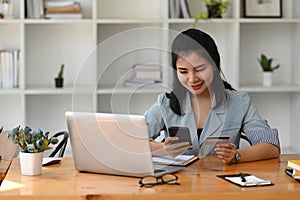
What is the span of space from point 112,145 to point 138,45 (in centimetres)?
224

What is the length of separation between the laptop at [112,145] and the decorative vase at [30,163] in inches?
5.8

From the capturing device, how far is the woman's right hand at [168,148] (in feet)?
7.90

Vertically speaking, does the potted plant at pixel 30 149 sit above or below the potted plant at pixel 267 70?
below

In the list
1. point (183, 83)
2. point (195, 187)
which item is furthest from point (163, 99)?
point (195, 187)

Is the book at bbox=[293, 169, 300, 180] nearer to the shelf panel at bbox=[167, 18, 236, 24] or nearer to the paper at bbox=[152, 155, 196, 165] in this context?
the paper at bbox=[152, 155, 196, 165]

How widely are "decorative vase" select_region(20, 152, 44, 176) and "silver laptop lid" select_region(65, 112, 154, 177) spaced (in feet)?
0.48

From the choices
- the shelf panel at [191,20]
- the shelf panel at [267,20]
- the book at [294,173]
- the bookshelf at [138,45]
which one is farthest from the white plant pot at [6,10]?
the book at [294,173]

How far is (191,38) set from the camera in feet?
8.83

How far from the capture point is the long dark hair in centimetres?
253

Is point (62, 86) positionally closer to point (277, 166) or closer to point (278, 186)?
point (277, 166)

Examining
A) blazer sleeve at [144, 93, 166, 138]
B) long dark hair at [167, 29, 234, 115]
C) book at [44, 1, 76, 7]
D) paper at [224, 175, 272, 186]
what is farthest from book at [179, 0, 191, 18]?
paper at [224, 175, 272, 186]

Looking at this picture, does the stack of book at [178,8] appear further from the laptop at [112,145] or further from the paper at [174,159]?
the laptop at [112,145]

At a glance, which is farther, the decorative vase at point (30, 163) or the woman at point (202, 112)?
the woman at point (202, 112)

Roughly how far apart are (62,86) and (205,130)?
2.18 metres
